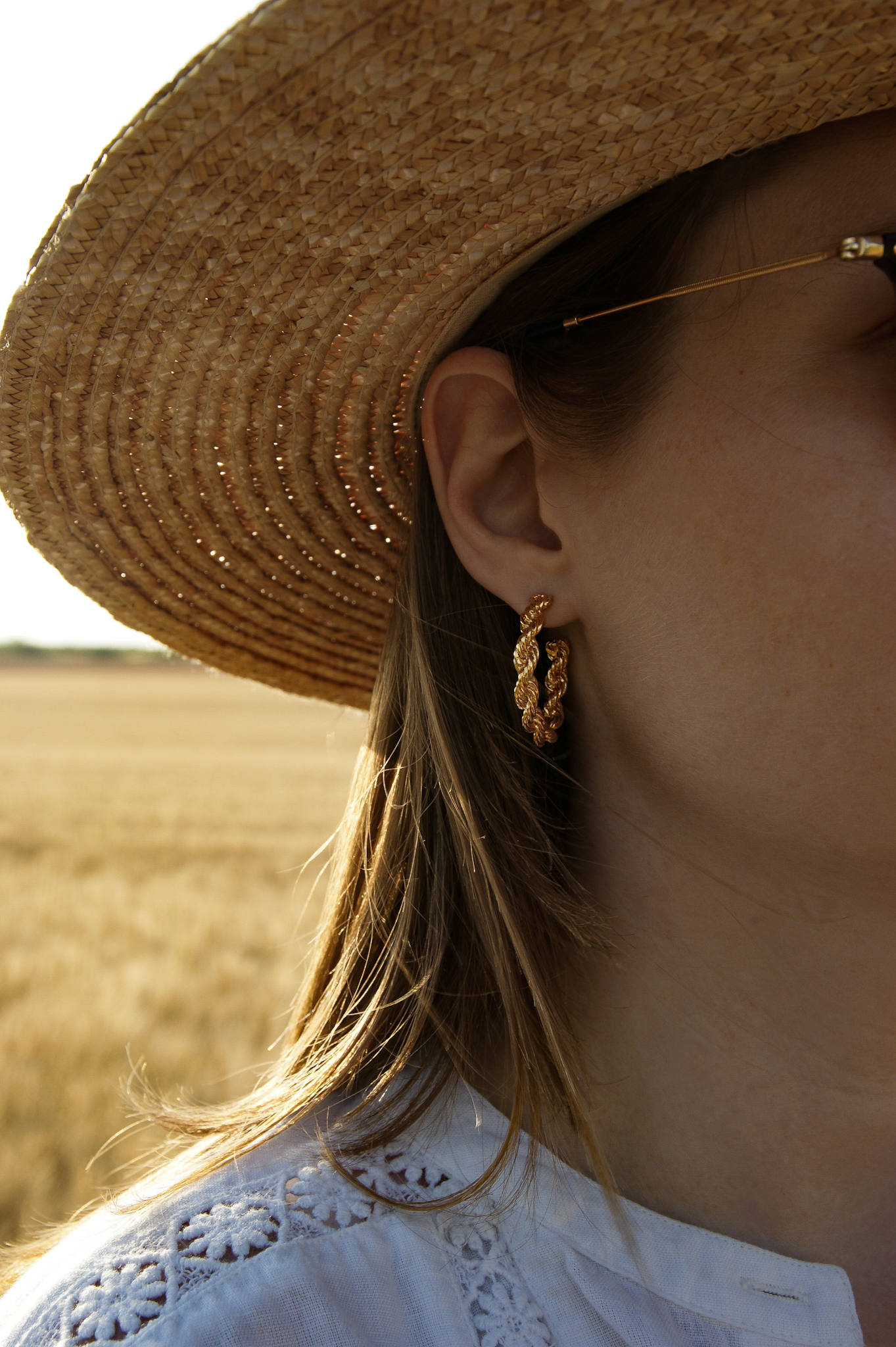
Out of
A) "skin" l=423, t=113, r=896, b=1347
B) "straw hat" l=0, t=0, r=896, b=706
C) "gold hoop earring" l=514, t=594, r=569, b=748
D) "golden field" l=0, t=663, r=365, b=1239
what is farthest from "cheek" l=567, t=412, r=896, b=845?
"golden field" l=0, t=663, r=365, b=1239

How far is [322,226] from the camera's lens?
1.01 m

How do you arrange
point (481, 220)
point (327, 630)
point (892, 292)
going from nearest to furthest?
1. point (892, 292)
2. point (481, 220)
3. point (327, 630)

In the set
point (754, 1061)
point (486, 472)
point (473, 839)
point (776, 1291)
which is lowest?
point (776, 1291)

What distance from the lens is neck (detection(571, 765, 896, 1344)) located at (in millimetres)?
1110

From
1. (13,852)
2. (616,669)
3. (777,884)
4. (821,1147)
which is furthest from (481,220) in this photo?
(13,852)

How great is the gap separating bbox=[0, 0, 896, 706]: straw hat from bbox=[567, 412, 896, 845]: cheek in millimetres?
297

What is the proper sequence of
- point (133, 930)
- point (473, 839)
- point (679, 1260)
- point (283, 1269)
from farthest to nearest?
point (133, 930) → point (473, 839) → point (679, 1260) → point (283, 1269)

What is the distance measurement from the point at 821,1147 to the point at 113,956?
239 inches

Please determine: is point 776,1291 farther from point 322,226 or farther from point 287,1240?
point 322,226

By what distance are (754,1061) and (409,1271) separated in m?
0.44

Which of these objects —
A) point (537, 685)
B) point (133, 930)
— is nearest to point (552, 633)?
point (537, 685)

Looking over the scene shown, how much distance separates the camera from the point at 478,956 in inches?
47.6

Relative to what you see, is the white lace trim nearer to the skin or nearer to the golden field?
the skin

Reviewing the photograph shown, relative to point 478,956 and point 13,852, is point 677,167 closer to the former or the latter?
point 478,956
